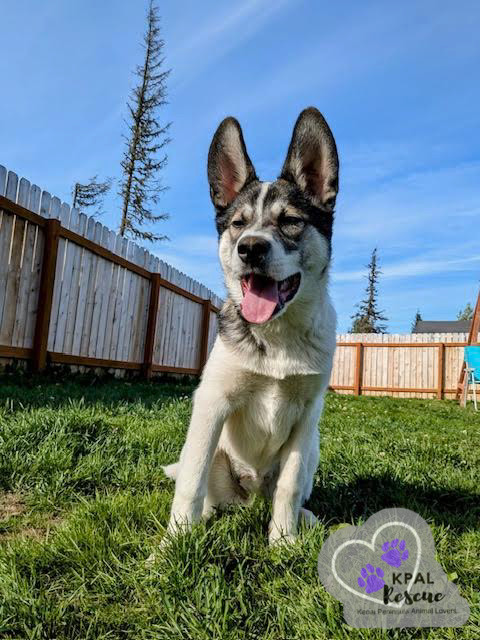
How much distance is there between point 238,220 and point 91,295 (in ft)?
19.2

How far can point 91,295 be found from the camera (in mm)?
7852

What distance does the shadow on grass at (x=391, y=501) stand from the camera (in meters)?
2.46

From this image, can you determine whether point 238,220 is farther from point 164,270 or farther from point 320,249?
point 164,270

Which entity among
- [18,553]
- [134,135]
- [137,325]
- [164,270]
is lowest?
[18,553]

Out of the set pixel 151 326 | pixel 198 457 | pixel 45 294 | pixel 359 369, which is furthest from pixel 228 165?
pixel 359 369

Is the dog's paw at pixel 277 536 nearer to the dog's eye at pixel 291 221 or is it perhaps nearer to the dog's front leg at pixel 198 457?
the dog's front leg at pixel 198 457

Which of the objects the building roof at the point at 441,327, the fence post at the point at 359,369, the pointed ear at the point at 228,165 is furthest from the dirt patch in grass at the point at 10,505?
the building roof at the point at 441,327

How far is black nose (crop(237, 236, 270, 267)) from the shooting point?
2174 mm

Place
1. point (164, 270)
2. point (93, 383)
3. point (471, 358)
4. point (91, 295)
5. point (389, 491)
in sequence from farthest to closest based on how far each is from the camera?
point (471, 358) → point (164, 270) → point (91, 295) → point (93, 383) → point (389, 491)

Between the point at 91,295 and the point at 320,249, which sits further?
the point at 91,295

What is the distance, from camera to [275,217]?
2.46 m

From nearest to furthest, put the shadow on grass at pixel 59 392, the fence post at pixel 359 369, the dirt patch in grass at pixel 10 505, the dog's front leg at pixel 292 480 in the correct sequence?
the dog's front leg at pixel 292 480
the dirt patch in grass at pixel 10 505
the shadow on grass at pixel 59 392
the fence post at pixel 359 369

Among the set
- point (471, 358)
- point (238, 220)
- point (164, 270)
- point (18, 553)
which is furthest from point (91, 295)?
point (471, 358)

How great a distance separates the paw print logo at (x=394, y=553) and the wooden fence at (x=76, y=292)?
18.2ft
